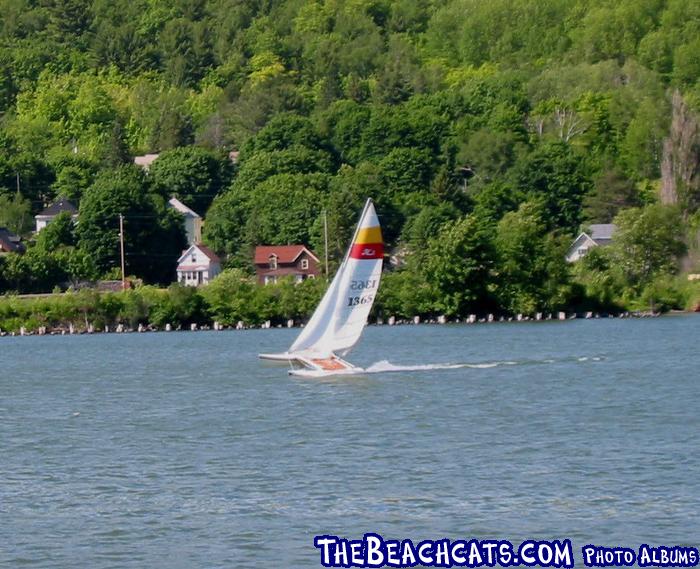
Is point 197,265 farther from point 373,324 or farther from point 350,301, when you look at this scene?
point 350,301

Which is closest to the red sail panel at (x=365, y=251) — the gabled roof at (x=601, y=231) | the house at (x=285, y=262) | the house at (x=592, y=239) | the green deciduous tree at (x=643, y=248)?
the green deciduous tree at (x=643, y=248)

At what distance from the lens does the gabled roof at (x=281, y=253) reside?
110688 mm

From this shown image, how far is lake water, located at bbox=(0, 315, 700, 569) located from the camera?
2277 cm

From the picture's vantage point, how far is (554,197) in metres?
126

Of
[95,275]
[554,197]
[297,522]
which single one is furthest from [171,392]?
[554,197]

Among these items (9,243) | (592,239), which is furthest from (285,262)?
(592,239)

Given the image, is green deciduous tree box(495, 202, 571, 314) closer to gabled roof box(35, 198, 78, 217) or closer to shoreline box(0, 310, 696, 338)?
shoreline box(0, 310, 696, 338)

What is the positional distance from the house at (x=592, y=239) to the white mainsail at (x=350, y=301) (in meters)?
63.1

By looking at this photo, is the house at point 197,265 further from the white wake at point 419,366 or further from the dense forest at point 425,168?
the white wake at point 419,366

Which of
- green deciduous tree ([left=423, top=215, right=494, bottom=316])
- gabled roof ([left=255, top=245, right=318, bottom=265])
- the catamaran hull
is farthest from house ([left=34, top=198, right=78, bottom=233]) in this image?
the catamaran hull

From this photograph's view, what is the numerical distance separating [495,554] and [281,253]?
297 ft

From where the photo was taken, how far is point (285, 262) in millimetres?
110375

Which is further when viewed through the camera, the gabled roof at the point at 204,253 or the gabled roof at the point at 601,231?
the gabled roof at the point at 601,231

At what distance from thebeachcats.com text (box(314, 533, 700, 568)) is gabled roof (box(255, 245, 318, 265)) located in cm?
8892
